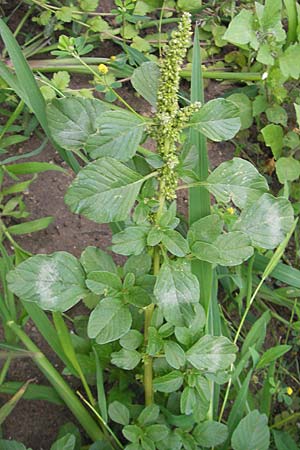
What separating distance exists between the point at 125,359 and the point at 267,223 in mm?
356

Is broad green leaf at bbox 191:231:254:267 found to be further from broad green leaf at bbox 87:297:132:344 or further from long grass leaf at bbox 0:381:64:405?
long grass leaf at bbox 0:381:64:405

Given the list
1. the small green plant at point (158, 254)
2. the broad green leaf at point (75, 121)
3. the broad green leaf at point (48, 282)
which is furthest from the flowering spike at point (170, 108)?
the broad green leaf at point (48, 282)

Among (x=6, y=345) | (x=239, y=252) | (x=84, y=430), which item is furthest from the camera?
(x=84, y=430)

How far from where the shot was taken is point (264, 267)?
150 cm

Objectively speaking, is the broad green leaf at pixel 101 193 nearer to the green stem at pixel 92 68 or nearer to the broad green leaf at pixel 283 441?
the broad green leaf at pixel 283 441

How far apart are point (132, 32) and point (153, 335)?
110 cm

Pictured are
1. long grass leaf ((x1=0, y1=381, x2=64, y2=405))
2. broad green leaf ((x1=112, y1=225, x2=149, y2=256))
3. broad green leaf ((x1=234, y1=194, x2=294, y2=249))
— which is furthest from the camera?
long grass leaf ((x1=0, y1=381, x2=64, y2=405))

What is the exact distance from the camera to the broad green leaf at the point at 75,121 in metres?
1.05

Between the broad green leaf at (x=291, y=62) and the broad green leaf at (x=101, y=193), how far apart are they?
2.94 feet

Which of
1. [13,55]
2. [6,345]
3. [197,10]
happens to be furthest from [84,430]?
[197,10]

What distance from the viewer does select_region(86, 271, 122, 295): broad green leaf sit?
105 centimetres

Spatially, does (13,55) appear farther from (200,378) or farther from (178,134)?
(200,378)

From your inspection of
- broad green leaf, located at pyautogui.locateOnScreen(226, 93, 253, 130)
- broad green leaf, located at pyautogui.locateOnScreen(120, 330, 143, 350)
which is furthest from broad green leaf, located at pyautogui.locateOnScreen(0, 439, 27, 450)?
broad green leaf, located at pyautogui.locateOnScreen(226, 93, 253, 130)

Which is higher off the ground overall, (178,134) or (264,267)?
(178,134)
